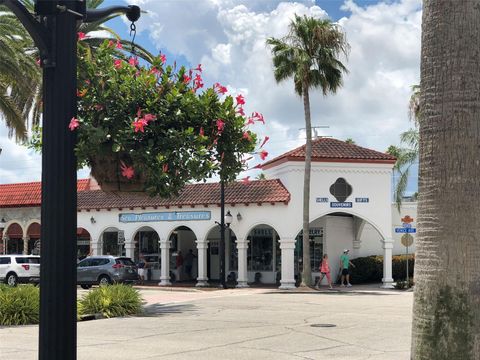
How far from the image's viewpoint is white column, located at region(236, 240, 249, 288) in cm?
2988

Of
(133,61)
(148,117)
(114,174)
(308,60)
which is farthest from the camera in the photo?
(308,60)

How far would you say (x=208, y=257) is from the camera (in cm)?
3456

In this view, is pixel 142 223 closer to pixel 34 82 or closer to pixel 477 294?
pixel 34 82

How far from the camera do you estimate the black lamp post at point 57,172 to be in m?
3.43

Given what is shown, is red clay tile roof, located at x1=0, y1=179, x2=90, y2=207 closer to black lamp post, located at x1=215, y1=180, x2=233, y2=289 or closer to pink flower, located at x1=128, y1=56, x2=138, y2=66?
black lamp post, located at x1=215, y1=180, x2=233, y2=289

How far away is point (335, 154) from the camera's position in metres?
29.7

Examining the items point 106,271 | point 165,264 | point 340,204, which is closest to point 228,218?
point 165,264

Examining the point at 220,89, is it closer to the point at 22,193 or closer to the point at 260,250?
the point at 260,250

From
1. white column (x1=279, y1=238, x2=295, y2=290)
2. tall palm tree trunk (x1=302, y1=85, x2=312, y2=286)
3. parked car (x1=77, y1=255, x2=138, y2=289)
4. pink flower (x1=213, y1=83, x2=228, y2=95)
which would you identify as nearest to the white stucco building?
white column (x1=279, y1=238, x2=295, y2=290)

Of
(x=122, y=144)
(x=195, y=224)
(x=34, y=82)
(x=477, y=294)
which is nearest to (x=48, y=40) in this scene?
(x=122, y=144)

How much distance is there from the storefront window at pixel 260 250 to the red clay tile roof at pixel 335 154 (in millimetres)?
3763

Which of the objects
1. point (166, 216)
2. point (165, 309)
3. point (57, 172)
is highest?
point (57, 172)

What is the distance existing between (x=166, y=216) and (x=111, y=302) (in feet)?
49.3

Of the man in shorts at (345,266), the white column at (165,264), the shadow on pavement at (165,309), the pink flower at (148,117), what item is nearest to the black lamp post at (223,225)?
the white column at (165,264)
